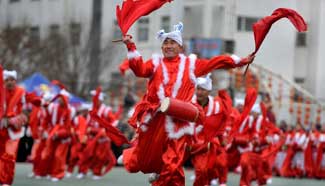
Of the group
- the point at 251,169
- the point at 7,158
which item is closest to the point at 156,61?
the point at 7,158

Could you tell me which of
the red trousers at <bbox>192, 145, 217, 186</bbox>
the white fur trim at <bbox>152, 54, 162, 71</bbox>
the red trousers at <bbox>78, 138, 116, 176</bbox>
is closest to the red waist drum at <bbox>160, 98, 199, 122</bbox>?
the white fur trim at <bbox>152, 54, 162, 71</bbox>

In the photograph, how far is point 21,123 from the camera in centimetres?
1573

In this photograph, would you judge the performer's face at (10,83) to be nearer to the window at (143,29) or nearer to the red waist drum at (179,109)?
the red waist drum at (179,109)

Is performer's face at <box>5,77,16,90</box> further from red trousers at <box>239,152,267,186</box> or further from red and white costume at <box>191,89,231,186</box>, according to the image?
red trousers at <box>239,152,267,186</box>

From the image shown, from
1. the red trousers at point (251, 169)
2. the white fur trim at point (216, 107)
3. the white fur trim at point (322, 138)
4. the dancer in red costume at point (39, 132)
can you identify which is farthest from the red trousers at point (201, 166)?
the white fur trim at point (322, 138)

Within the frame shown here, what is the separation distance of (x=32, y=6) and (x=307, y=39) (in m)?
13.0

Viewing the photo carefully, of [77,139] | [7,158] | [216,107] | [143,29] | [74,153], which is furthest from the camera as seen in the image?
[143,29]

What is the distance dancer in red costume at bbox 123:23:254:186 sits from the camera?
1172 cm

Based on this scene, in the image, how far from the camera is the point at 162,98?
12.0 m

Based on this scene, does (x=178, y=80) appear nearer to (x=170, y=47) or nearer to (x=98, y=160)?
(x=170, y=47)

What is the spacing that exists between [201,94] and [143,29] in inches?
1192

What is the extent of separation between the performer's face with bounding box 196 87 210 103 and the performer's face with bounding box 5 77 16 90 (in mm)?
3061

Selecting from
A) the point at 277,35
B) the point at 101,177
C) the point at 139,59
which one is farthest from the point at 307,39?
the point at 139,59

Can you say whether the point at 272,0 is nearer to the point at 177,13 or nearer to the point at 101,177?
the point at 177,13
